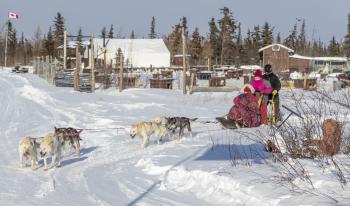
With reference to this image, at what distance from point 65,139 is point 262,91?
194 inches

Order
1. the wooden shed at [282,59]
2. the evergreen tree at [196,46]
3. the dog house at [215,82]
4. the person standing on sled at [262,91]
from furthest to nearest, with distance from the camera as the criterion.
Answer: the evergreen tree at [196,46] → the wooden shed at [282,59] → the dog house at [215,82] → the person standing on sled at [262,91]

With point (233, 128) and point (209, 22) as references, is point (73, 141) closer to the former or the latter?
point (233, 128)

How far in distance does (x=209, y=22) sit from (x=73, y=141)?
63.2m

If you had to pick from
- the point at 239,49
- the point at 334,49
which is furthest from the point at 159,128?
the point at 334,49

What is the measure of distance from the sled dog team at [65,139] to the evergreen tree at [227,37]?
2175 inches

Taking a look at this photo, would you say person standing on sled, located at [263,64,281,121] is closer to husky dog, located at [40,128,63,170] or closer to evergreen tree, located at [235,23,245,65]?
husky dog, located at [40,128,63,170]

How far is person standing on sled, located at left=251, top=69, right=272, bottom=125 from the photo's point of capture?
1241 centimetres

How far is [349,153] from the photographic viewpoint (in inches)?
275

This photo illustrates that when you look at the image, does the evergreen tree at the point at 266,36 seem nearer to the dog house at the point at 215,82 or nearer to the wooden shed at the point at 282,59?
the wooden shed at the point at 282,59

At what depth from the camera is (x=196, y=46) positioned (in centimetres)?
6600

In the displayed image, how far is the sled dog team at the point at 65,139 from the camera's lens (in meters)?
8.72

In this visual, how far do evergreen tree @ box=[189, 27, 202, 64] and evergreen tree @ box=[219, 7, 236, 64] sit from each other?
2831mm

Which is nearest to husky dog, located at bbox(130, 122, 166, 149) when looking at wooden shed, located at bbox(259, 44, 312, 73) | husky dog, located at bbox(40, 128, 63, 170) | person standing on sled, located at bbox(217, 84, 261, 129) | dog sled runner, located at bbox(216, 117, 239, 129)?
husky dog, located at bbox(40, 128, 63, 170)

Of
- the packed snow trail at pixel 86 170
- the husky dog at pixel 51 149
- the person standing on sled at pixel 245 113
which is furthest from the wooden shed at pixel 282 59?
the husky dog at pixel 51 149
